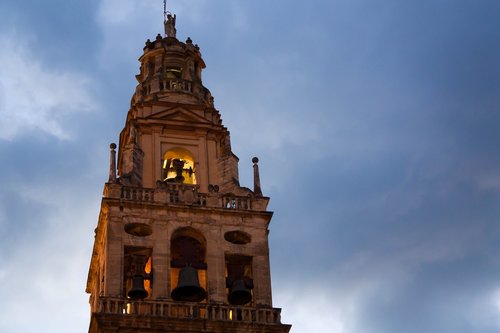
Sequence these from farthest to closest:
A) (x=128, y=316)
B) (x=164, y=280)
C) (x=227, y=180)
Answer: (x=227, y=180)
(x=164, y=280)
(x=128, y=316)

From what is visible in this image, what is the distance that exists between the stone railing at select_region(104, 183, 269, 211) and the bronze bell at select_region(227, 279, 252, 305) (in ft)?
11.7

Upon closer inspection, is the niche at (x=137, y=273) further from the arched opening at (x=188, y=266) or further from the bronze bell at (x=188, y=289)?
the bronze bell at (x=188, y=289)

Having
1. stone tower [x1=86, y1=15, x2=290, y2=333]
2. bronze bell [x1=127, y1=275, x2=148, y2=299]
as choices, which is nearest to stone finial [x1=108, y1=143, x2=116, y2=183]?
stone tower [x1=86, y1=15, x2=290, y2=333]

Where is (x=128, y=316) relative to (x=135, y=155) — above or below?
below

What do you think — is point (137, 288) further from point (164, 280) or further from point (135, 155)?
point (135, 155)

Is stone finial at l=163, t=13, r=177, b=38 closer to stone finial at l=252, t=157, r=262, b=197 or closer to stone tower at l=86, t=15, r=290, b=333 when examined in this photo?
stone tower at l=86, t=15, r=290, b=333

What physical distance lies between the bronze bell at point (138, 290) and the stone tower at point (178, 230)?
0.05 meters

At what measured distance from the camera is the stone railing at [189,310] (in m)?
39.7

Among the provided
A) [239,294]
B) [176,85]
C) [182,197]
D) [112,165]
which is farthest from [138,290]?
[176,85]

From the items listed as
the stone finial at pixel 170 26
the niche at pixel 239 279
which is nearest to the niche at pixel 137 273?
the niche at pixel 239 279

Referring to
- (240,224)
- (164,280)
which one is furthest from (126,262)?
(240,224)

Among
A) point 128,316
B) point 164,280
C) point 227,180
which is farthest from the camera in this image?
point 227,180

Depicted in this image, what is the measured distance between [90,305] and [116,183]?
680 cm

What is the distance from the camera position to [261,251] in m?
43.4
